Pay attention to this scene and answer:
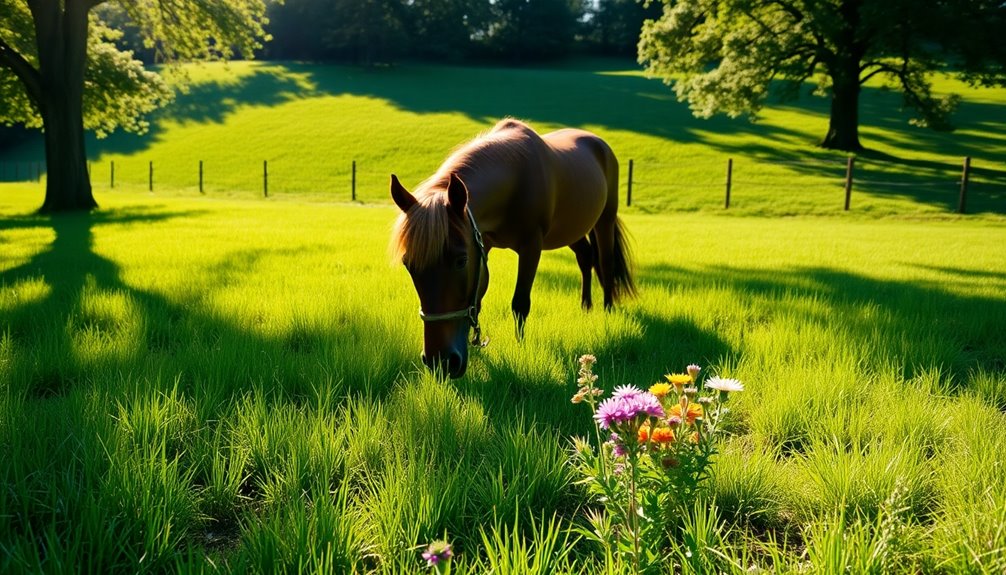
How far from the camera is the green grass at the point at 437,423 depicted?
1.86 meters

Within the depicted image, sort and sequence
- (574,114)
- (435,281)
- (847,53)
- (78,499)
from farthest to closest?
(574,114) → (847,53) → (435,281) → (78,499)

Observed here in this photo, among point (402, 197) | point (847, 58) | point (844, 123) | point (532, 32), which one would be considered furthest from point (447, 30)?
point (402, 197)

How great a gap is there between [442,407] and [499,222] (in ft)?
6.06

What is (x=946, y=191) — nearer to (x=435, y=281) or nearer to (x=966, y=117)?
(x=966, y=117)

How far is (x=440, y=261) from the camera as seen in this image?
323cm

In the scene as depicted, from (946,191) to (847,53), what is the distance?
27.0ft

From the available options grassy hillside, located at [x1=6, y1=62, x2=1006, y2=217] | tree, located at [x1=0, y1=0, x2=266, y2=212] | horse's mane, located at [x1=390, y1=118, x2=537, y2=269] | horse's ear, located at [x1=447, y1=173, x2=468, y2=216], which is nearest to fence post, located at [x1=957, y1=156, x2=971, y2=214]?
grassy hillside, located at [x1=6, y1=62, x2=1006, y2=217]

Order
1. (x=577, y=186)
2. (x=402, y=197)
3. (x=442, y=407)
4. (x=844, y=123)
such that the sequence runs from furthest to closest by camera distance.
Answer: (x=844, y=123)
(x=577, y=186)
(x=402, y=197)
(x=442, y=407)

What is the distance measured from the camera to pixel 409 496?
205cm

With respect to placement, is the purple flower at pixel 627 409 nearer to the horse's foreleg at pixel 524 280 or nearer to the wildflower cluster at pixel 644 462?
the wildflower cluster at pixel 644 462

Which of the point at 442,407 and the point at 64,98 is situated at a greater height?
the point at 64,98

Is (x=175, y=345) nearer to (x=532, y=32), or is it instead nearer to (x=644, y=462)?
(x=644, y=462)

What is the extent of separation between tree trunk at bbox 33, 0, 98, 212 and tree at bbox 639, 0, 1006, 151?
2302 cm

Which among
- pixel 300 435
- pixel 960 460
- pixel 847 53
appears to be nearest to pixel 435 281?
pixel 300 435
